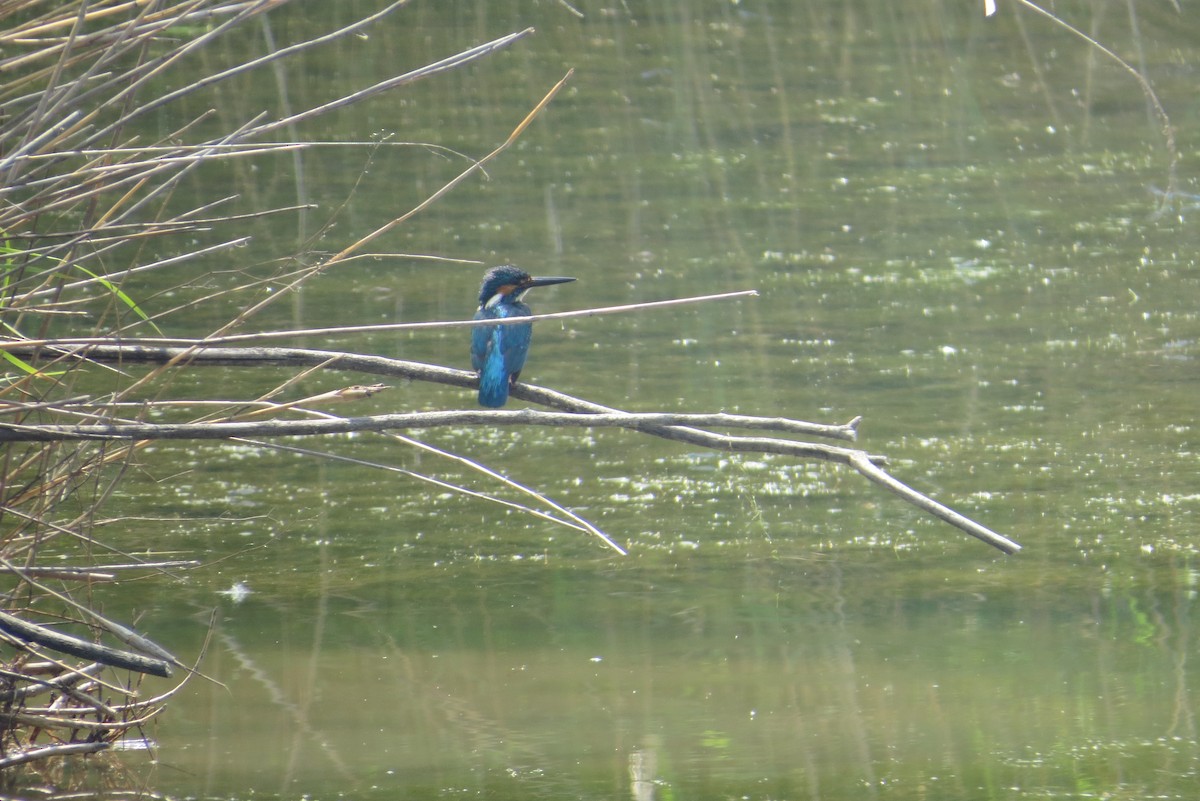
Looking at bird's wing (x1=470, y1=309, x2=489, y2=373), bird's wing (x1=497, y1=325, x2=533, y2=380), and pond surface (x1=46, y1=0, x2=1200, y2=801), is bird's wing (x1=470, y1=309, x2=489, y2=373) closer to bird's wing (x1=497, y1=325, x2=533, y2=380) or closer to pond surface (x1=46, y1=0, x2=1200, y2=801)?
bird's wing (x1=497, y1=325, x2=533, y2=380)

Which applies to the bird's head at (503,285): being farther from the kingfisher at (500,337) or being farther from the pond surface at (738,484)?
the pond surface at (738,484)

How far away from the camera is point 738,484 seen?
17.6ft

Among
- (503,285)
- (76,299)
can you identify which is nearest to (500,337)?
(503,285)

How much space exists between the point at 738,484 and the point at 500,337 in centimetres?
152

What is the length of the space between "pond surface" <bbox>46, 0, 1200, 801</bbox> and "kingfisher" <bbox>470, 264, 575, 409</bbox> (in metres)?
0.50

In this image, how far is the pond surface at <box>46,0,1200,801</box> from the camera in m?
3.57

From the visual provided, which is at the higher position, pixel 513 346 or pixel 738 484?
pixel 513 346

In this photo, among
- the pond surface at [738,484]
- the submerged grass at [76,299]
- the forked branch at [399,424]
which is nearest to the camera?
the forked branch at [399,424]

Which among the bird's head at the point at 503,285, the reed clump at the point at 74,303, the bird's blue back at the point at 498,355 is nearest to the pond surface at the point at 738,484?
the reed clump at the point at 74,303

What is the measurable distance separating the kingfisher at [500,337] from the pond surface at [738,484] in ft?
1.65

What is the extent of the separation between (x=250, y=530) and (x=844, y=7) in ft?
28.6

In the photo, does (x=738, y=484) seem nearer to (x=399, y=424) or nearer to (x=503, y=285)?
(x=503, y=285)

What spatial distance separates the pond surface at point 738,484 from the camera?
11.7 feet

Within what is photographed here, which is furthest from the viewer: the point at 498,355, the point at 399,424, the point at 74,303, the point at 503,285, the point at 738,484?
the point at 738,484
